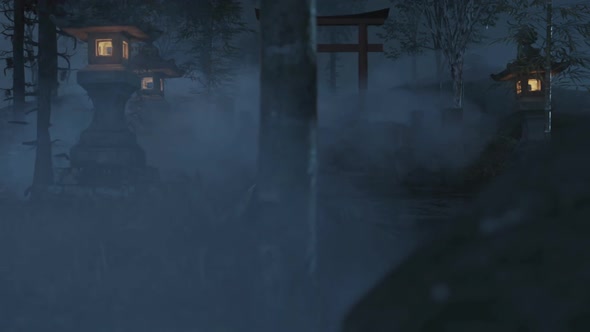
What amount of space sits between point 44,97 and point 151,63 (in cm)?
812

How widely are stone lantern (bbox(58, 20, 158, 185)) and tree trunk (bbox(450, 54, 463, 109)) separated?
12.8 m

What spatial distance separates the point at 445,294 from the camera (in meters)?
0.94

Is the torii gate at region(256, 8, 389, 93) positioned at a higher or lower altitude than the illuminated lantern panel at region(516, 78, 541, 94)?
higher

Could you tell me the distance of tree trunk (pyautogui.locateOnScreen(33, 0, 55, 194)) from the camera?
51.0 feet

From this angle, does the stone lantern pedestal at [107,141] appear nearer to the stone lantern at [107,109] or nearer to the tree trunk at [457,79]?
the stone lantern at [107,109]

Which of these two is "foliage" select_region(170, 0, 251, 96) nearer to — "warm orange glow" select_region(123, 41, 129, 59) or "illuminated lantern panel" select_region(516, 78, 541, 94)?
"warm orange glow" select_region(123, 41, 129, 59)

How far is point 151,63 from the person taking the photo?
23.5m

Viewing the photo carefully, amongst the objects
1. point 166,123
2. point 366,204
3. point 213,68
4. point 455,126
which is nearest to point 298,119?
point 366,204

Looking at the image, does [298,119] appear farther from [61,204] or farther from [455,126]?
[455,126]

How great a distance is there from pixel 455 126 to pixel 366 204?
10.9m

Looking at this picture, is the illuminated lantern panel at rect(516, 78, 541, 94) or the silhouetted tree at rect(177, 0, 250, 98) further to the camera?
the silhouetted tree at rect(177, 0, 250, 98)

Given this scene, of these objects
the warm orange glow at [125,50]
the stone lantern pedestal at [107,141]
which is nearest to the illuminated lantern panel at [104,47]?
the warm orange glow at [125,50]

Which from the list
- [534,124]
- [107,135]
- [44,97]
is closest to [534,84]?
[534,124]

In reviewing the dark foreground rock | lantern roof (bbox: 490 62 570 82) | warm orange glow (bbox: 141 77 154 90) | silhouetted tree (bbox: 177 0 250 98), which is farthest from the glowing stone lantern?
the dark foreground rock
